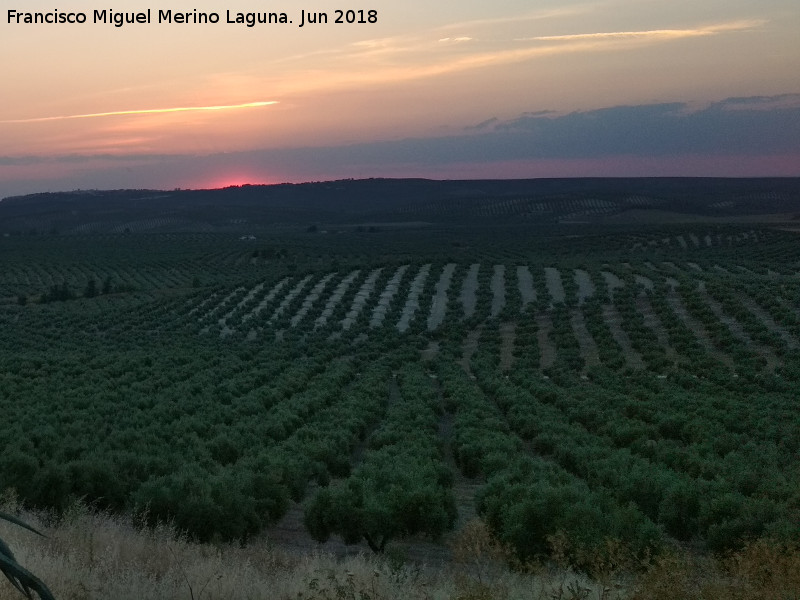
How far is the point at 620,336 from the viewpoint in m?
41.8

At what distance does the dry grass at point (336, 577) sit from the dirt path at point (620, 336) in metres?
27.6

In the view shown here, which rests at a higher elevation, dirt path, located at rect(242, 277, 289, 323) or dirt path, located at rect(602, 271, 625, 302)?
dirt path, located at rect(602, 271, 625, 302)

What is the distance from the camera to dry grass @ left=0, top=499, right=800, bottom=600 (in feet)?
20.4

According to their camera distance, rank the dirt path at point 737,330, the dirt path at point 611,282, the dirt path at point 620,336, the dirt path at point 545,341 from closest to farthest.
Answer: the dirt path at point 737,330
the dirt path at point 620,336
the dirt path at point 545,341
the dirt path at point 611,282

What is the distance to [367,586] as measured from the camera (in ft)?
22.2

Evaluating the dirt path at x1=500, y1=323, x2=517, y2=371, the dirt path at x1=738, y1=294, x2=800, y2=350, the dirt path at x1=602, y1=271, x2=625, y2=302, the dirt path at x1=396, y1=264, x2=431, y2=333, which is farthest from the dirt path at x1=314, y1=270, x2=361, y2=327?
the dirt path at x1=738, y1=294, x2=800, y2=350

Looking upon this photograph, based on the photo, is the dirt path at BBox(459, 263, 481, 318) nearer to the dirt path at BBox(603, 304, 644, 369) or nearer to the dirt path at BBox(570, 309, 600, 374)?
the dirt path at BBox(570, 309, 600, 374)

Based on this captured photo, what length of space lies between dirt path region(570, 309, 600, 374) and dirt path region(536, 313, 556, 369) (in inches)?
44.5

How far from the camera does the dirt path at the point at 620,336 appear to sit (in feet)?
117

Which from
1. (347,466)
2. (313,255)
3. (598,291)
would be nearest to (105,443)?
(347,466)

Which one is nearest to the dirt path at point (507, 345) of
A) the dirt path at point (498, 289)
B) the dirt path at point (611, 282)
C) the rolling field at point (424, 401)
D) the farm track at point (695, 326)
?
the rolling field at point (424, 401)

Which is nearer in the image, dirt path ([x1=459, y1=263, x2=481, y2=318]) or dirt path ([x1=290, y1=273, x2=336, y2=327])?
dirt path ([x1=290, y1=273, x2=336, y2=327])

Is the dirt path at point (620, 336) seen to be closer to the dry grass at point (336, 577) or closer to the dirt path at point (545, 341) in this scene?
the dirt path at point (545, 341)

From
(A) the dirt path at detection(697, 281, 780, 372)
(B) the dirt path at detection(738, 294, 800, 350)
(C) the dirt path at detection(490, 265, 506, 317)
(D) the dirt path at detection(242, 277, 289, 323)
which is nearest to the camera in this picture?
(A) the dirt path at detection(697, 281, 780, 372)
